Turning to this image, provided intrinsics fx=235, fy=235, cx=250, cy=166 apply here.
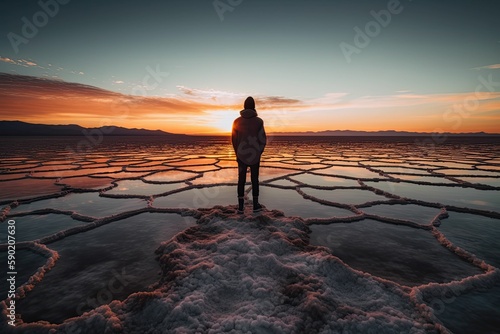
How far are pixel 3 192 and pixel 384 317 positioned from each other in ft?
21.8

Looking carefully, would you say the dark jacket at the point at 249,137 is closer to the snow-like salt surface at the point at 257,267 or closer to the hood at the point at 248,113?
the hood at the point at 248,113

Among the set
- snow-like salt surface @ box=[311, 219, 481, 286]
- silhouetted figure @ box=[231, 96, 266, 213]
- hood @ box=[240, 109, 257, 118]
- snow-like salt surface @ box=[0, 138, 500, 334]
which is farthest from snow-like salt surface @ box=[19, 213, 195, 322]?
snow-like salt surface @ box=[311, 219, 481, 286]

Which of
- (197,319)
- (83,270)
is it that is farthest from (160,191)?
(197,319)

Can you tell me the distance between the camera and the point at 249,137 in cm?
307

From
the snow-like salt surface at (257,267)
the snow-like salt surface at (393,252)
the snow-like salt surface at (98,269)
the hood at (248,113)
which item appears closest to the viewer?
the snow-like salt surface at (257,267)

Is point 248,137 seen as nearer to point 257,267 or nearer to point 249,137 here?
point 249,137

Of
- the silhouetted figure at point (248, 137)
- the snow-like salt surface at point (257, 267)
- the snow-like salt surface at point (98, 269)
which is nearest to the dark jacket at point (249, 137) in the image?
the silhouetted figure at point (248, 137)

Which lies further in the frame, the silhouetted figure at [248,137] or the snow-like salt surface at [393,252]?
the silhouetted figure at [248,137]

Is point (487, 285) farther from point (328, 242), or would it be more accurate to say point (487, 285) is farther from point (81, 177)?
point (81, 177)

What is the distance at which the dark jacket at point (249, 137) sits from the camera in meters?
3.06

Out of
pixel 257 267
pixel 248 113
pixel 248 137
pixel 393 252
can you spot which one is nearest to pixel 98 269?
pixel 257 267

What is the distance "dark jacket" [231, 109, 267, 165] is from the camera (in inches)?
120

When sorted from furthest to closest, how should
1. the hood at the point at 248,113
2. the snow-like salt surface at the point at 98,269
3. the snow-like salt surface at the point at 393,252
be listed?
1. the hood at the point at 248,113
2. the snow-like salt surface at the point at 393,252
3. the snow-like salt surface at the point at 98,269

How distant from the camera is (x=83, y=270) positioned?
1930 mm
